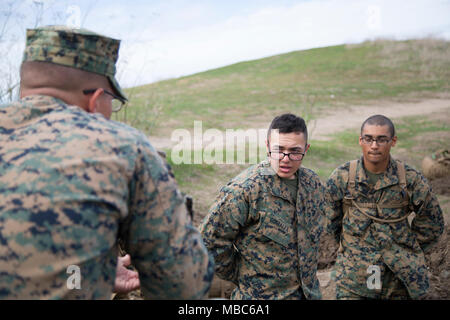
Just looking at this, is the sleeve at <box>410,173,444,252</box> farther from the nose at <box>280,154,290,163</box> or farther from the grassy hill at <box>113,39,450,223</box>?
the grassy hill at <box>113,39,450,223</box>

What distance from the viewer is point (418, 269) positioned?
3682 mm

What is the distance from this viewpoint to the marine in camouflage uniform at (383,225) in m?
3.75

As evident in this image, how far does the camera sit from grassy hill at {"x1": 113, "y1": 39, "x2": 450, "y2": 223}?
1087 cm

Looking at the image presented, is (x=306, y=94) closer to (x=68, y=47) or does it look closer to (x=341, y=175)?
(x=341, y=175)

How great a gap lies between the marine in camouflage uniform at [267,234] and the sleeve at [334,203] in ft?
3.37

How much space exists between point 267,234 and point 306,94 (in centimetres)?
2520

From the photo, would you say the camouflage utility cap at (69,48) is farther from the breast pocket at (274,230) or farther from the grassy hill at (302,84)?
the grassy hill at (302,84)

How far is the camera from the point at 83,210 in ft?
4.49

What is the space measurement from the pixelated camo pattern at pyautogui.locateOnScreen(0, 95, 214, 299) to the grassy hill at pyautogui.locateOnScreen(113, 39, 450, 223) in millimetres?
5741

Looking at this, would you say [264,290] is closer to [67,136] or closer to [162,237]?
[162,237]

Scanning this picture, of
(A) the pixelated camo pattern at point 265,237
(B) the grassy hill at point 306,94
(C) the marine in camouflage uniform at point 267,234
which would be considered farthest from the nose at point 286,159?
(B) the grassy hill at point 306,94
